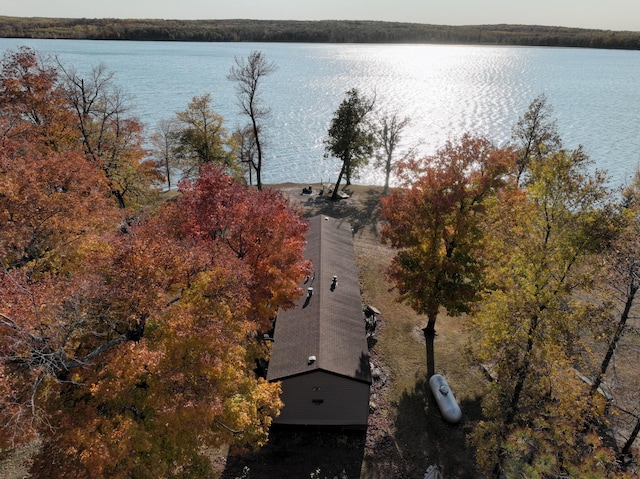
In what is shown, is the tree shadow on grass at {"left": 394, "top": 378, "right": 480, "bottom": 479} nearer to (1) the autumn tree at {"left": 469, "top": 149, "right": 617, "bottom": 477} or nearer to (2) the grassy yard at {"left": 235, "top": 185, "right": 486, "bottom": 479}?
(2) the grassy yard at {"left": 235, "top": 185, "right": 486, "bottom": 479}

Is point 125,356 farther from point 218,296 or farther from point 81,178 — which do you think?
point 81,178

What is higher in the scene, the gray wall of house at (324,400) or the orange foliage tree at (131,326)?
the orange foliage tree at (131,326)

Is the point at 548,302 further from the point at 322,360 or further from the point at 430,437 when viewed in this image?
the point at 322,360

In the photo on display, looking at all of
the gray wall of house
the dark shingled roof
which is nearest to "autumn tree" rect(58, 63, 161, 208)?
the dark shingled roof

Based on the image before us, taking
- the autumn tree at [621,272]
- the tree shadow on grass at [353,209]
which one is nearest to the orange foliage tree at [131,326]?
the autumn tree at [621,272]

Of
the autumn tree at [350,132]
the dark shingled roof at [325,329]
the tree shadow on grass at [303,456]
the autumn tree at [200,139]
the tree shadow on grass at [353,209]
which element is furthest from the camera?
the autumn tree at [350,132]

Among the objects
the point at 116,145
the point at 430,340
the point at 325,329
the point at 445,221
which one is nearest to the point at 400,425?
the point at 325,329

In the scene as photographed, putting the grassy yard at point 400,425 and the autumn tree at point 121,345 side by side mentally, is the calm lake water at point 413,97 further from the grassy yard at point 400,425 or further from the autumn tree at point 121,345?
the autumn tree at point 121,345
